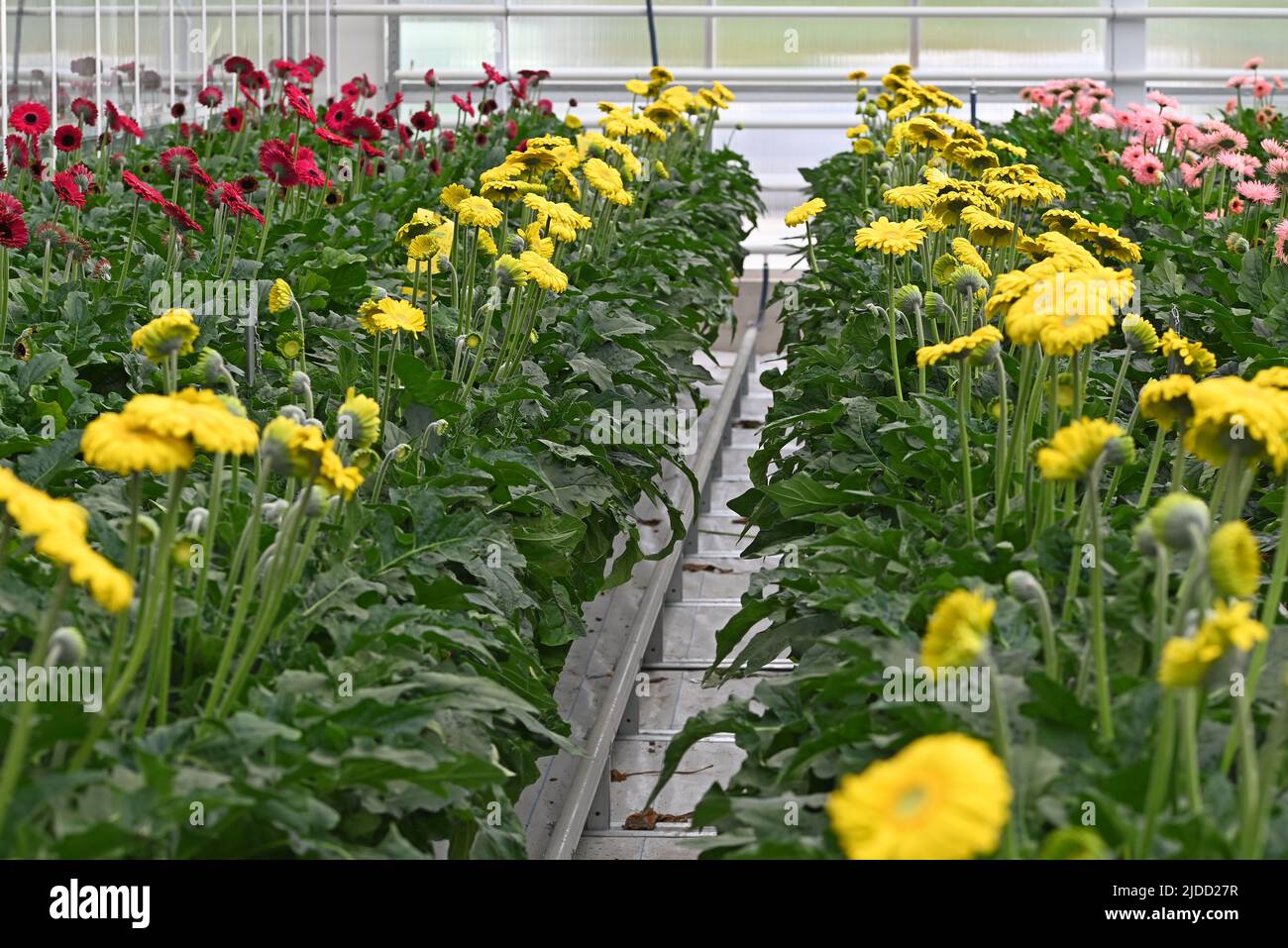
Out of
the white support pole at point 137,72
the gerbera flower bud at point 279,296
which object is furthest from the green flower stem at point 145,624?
the white support pole at point 137,72

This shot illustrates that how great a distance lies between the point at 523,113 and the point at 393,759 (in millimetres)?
7367

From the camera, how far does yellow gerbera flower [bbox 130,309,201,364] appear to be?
167 cm

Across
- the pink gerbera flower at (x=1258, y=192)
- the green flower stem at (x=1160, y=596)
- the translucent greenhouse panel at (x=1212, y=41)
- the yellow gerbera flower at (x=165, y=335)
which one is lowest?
the green flower stem at (x=1160, y=596)

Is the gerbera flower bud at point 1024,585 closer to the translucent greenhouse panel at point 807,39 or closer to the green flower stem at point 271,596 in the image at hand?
the green flower stem at point 271,596

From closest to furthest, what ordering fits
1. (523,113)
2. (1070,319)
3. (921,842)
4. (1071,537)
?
(921,842) → (1070,319) → (1071,537) → (523,113)

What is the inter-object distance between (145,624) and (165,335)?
0.44m

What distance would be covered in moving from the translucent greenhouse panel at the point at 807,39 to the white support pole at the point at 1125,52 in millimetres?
1317

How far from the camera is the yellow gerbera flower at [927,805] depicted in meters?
0.79

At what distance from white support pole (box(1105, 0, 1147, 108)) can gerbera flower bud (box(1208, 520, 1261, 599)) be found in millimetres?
9952

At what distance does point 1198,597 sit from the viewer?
1212 mm

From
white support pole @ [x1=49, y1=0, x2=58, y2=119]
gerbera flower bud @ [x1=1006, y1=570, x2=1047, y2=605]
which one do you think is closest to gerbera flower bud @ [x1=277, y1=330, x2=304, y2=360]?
gerbera flower bud @ [x1=1006, y1=570, x2=1047, y2=605]

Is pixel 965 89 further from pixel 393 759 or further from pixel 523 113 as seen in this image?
pixel 393 759

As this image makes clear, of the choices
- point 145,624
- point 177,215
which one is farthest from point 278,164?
point 145,624
